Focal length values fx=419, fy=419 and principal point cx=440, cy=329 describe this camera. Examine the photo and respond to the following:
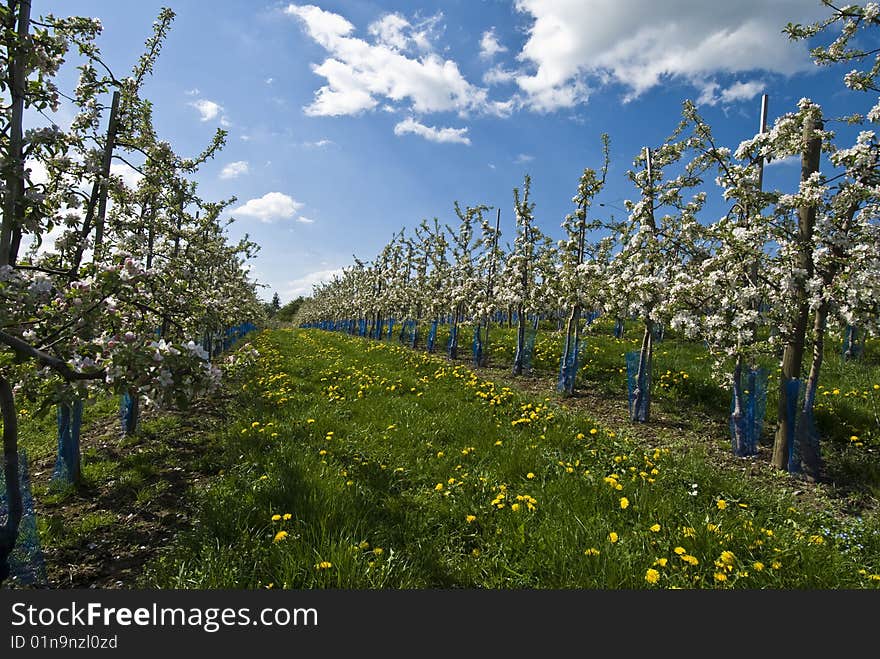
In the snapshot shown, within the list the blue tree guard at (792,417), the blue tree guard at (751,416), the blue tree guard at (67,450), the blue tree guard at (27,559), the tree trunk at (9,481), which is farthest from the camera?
the blue tree guard at (751,416)

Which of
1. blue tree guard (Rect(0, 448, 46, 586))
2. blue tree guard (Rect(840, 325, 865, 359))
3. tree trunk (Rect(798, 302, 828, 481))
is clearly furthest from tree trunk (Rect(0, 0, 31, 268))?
blue tree guard (Rect(840, 325, 865, 359))

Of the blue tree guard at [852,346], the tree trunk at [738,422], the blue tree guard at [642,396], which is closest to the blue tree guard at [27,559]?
the tree trunk at [738,422]

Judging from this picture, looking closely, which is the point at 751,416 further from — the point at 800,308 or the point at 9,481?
the point at 9,481

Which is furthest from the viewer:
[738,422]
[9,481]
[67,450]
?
[738,422]

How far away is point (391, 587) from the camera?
3.32 meters

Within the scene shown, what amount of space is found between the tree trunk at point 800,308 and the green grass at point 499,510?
3.09 ft

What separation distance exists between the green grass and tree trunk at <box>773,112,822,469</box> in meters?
0.94

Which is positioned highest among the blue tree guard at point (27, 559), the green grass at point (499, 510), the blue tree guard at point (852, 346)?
the blue tree guard at point (852, 346)

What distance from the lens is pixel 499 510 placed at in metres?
4.59

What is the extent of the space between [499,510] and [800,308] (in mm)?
5362

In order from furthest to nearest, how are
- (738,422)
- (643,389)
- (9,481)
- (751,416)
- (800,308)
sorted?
(643,389)
(738,422)
(751,416)
(800,308)
(9,481)

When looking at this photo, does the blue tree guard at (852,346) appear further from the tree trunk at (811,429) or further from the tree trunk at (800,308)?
the tree trunk at (811,429)

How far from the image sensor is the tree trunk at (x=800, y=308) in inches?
239

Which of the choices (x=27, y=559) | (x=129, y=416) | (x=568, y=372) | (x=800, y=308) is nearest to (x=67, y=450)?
(x=27, y=559)
